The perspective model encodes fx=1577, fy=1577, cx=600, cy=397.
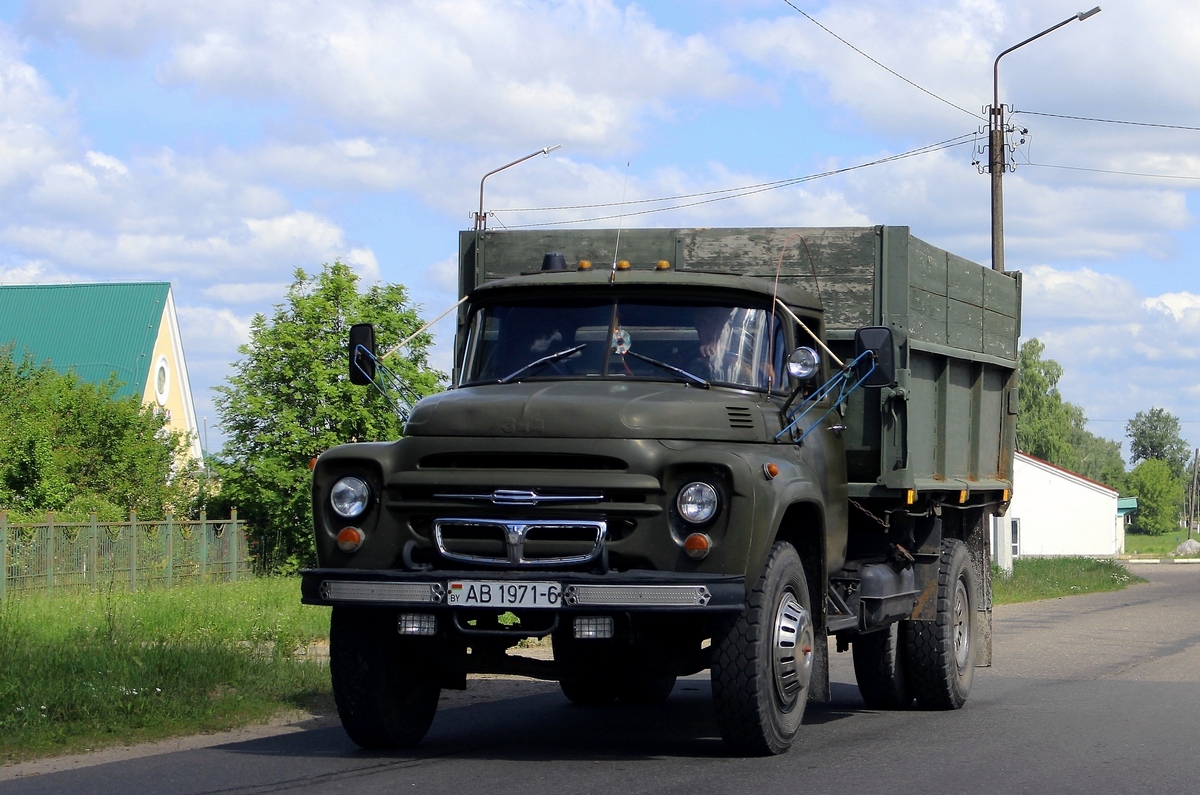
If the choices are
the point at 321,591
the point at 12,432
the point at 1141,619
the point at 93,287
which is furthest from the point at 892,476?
the point at 93,287

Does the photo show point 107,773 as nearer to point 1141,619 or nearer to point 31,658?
point 31,658

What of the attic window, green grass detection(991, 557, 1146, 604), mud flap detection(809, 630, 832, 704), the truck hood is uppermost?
the attic window

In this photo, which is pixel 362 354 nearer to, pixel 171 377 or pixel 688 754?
pixel 688 754

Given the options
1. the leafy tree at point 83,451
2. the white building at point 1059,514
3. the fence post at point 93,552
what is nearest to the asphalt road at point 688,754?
the fence post at point 93,552

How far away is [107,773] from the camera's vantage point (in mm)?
7590

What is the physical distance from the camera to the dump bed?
32.7 ft

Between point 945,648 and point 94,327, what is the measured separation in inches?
1620

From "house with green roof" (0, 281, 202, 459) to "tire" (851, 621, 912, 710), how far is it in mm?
37250

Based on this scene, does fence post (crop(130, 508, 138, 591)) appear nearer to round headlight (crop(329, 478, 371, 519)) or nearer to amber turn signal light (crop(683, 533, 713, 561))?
round headlight (crop(329, 478, 371, 519))

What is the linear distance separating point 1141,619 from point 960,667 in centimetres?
1352

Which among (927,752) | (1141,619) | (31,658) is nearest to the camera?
(927,752)

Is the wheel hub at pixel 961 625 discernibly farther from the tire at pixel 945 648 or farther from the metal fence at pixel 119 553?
the metal fence at pixel 119 553

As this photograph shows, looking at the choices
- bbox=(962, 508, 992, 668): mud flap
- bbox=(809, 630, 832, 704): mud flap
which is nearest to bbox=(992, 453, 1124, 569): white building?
bbox=(962, 508, 992, 668): mud flap

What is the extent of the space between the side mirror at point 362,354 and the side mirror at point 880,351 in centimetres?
277
